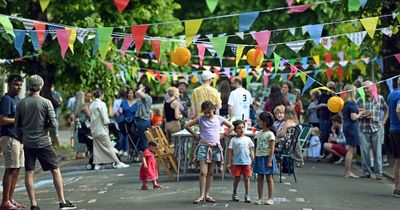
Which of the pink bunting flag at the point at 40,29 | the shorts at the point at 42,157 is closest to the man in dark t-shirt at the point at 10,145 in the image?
the shorts at the point at 42,157

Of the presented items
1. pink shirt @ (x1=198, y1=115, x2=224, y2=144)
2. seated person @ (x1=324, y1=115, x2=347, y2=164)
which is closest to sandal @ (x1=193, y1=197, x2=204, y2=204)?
pink shirt @ (x1=198, y1=115, x2=224, y2=144)

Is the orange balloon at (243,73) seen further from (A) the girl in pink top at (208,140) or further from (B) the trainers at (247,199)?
(B) the trainers at (247,199)

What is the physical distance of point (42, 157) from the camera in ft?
46.2

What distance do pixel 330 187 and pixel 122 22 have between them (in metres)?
14.1

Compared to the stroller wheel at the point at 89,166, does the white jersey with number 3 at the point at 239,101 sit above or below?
above

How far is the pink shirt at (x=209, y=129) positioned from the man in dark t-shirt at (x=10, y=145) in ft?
9.20

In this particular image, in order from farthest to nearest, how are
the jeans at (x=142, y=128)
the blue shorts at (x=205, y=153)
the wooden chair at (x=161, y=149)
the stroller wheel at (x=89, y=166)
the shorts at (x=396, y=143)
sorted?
the jeans at (x=142, y=128), the stroller wheel at (x=89, y=166), the wooden chair at (x=161, y=149), the shorts at (x=396, y=143), the blue shorts at (x=205, y=153)

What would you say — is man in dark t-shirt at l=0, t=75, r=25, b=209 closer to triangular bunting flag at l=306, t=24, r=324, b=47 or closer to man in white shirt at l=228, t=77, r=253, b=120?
triangular bunting flag at l=306, t=24, r=324, b=47

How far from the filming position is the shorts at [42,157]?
46.0 ft

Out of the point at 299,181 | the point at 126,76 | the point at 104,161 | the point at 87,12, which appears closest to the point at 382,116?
the point at 299,181

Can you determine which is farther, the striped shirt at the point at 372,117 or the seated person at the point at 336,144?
the seated person at the point at 336,144

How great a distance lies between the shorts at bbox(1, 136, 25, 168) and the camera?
573 inches

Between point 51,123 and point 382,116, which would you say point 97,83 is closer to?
point 382,116

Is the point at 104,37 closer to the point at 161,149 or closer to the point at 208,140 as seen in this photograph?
the point at 208,140
